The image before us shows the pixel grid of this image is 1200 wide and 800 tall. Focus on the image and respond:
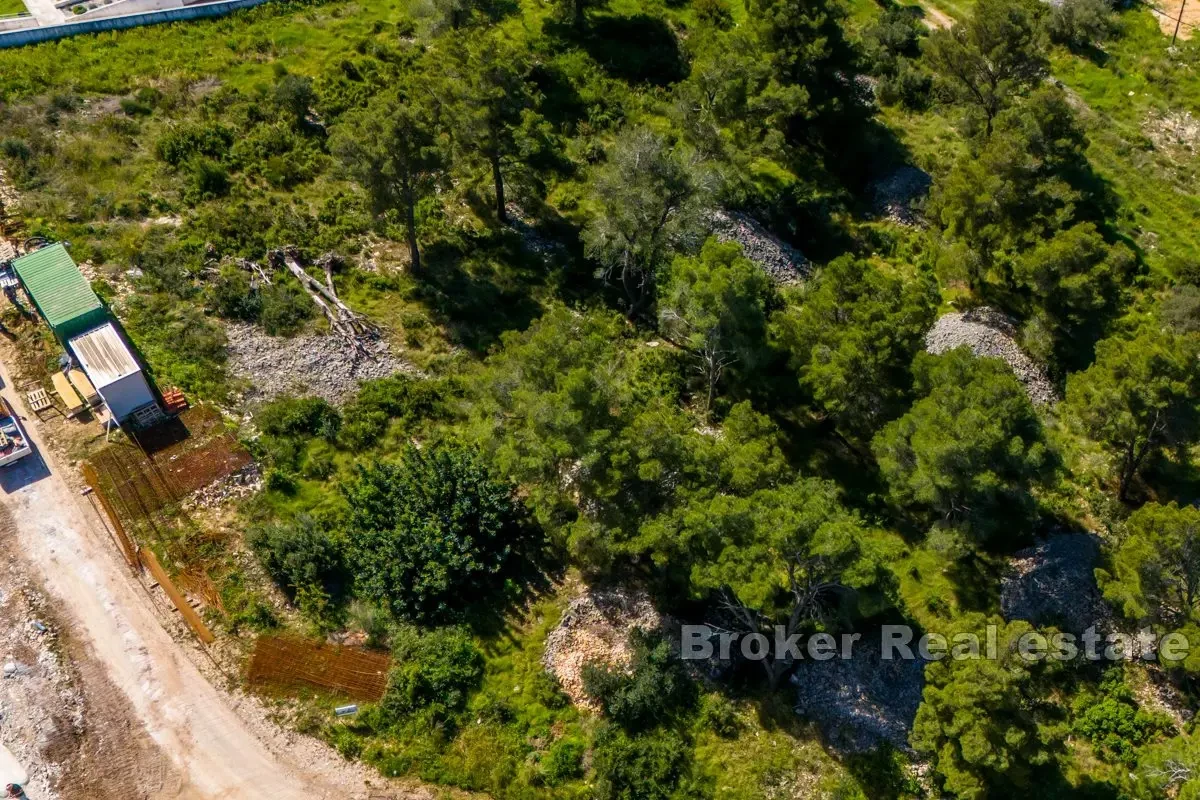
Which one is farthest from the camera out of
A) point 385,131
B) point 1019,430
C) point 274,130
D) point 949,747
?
point 274,130

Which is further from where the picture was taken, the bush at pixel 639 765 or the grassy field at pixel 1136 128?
the grassy field at pixel 1136 128

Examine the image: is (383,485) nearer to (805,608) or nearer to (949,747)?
(805,608)

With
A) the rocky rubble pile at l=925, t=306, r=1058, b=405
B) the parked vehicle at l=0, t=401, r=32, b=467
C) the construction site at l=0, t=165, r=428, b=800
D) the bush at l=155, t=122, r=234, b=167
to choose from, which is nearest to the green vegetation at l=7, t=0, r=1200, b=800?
the bush at l=155, t=122, r=234, b=167

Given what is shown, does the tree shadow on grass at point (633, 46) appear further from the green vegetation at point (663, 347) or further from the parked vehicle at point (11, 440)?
the parked vehicle at point (11, 440)

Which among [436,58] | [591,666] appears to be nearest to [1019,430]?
[591,666]

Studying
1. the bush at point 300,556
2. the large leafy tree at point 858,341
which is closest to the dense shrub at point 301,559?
the bush at point 300,556

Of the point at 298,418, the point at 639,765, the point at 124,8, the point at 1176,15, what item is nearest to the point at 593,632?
the point at 639,765
